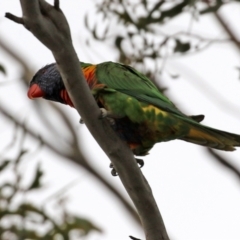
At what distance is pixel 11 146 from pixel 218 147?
3.99 ft

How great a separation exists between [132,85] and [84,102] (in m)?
0.73

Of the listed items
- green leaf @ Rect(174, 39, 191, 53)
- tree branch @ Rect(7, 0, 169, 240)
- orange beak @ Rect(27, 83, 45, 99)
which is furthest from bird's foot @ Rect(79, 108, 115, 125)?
green leaf @ Rect(174, 39, 191, 53)

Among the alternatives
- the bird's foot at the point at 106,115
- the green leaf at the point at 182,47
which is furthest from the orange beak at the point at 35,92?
the green leaf at the point at 182,47

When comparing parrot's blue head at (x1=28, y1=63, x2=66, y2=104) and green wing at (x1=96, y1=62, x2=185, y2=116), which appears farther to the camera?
parrot's blue head at (x1=28, y1=63, x2=66, y2=104)

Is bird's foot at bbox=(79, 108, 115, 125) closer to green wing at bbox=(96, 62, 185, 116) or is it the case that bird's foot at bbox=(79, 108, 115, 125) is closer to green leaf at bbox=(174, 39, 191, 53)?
green wing at bbox=(96, 62, 185, 116)

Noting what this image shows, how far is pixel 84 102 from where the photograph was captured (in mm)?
2078

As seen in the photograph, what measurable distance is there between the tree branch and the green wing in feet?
1.66

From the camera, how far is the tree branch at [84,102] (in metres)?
1.87

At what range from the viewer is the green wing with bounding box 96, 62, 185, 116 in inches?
107

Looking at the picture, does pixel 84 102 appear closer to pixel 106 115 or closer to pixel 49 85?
pixel 106 115

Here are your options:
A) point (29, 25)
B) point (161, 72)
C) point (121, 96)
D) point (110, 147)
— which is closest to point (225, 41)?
point (161, 72)

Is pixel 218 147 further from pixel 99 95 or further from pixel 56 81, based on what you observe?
pixel 56 81

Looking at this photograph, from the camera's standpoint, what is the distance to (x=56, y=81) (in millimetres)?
2836

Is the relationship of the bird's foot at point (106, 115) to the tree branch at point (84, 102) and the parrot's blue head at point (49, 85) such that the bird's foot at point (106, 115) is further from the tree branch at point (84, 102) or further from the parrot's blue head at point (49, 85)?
the parrot's blue head at point (49, 85)
